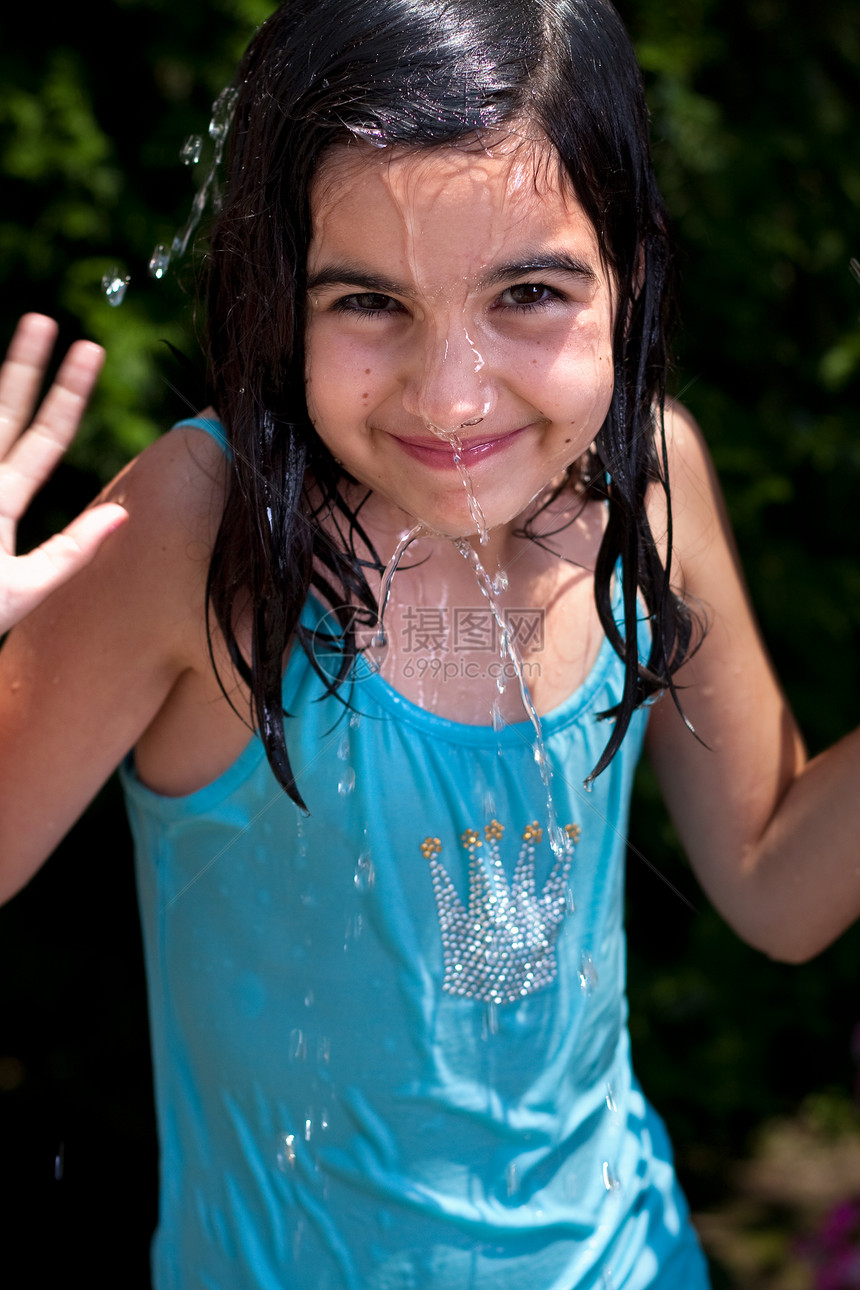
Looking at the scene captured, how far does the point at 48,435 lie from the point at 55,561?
135 mm

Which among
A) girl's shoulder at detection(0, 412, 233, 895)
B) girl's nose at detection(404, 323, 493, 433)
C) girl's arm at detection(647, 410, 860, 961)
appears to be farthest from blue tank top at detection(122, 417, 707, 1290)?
girl's nose at detection(404, 323, 493, 433)

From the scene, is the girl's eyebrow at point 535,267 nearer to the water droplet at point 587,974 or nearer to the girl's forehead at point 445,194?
the girl's forehead at point 445,194

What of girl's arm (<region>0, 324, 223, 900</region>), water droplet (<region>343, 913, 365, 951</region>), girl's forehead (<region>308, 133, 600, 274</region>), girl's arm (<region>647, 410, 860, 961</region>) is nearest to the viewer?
girl's forehead (<region>308, 133, 600, 274</region>)

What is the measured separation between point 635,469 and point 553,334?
0.99ft

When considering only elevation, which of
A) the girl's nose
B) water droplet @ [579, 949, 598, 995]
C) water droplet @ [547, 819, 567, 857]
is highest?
the girl's nose

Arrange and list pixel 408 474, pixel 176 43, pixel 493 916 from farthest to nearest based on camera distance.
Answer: pixel 176 43 → pixel 493 916 → pixel 408 474

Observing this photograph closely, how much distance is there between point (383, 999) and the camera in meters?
1.55

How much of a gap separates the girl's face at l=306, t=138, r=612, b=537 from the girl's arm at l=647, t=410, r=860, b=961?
40 cm

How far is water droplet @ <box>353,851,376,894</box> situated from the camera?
1526 mm

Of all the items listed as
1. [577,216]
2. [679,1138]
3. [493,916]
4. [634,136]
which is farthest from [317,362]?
[679,1138]

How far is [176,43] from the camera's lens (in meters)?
2.35

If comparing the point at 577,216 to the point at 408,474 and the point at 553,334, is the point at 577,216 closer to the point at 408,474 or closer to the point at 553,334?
the point at 553,334

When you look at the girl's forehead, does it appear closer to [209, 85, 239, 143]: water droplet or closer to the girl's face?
the girl's face

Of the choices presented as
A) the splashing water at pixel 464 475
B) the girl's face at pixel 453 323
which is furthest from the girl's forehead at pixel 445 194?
the splashing water at pixel 464 475
